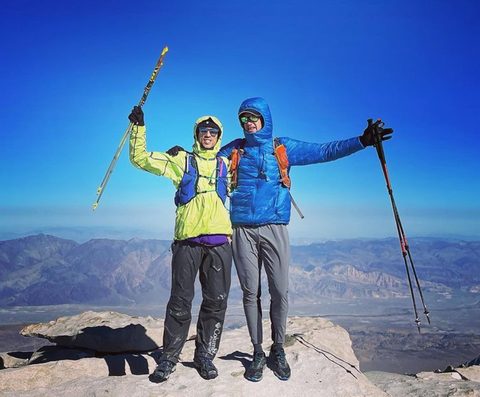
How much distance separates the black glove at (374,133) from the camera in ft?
21.2

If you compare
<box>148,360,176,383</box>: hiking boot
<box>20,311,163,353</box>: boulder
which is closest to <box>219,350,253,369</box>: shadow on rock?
<box>148,360,176,383</box>: hiking boot

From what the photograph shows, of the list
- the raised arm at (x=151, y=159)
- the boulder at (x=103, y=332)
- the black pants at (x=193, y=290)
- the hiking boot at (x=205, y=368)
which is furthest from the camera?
the boulder at (x=103, y=332)

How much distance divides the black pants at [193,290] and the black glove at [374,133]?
2.80 m

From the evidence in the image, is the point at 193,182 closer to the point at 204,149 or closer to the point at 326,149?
the point at 204,149

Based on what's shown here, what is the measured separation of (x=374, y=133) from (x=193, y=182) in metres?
3.01

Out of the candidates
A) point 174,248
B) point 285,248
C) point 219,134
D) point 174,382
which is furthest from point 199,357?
point 219,134

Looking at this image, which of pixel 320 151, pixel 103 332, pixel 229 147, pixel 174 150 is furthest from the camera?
pixel 103 332

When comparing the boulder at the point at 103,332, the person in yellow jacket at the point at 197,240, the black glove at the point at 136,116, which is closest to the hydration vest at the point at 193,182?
the person in yellow jacket at the point at 197,240

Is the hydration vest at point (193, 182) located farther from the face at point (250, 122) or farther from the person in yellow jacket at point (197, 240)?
the face at point (250, 122)

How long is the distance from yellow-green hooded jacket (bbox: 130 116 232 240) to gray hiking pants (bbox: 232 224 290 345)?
34 cm

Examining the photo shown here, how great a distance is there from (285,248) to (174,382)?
2.55m

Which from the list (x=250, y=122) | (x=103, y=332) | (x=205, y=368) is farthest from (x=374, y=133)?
(x=103, y=332)

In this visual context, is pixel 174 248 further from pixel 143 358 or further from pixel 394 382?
pixel 394 382

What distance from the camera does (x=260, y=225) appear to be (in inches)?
243
